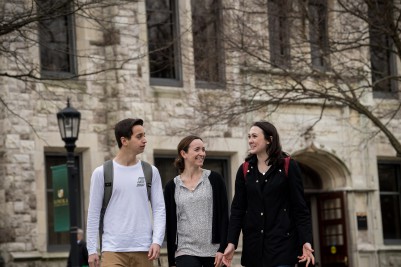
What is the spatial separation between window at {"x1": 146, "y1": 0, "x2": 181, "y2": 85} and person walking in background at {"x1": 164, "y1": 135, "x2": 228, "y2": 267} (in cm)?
1566

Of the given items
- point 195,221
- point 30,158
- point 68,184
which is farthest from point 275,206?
point 30,158

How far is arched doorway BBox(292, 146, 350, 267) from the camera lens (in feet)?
99.9

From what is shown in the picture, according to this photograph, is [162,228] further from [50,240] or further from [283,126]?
[283,126]

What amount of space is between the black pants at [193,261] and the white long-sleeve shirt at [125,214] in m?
0.49

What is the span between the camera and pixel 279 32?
24453 mm

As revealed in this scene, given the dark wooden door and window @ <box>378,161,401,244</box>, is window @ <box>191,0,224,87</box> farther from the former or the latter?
window @ <box>378,161,401,244</box>

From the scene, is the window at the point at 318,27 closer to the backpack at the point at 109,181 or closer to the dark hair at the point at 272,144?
the dark hair at the point at 272,144

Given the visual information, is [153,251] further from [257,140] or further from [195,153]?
[257,140]

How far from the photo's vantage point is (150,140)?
27.0m

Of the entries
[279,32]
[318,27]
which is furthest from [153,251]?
[279,32]

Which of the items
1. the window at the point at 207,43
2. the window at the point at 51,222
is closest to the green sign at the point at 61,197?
the window at the point at 51,222

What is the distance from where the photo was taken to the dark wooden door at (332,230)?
30609mm

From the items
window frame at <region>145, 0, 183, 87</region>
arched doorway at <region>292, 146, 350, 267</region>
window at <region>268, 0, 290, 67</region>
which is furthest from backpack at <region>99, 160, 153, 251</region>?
arched doorway at <region>292, 146, 350, 267</region>

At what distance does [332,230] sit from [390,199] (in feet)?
6.85
